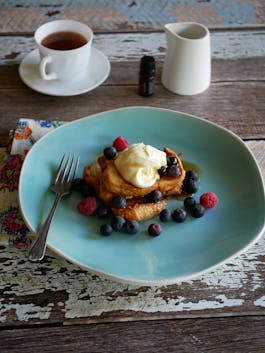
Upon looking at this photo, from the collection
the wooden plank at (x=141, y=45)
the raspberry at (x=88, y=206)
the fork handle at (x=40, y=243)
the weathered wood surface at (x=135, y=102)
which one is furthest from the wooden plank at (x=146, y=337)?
the wooden plank at (x=141, y=45)

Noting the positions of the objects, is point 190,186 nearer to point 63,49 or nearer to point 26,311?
point 26,311

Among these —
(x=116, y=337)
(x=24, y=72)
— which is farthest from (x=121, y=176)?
(x=24, y=72)

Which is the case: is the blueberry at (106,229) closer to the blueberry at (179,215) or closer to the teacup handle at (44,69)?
the blueberry at (179,215)

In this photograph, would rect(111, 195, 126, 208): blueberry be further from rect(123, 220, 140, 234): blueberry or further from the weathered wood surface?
the weathered wood surface

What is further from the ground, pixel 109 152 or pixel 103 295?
pixel 109 152

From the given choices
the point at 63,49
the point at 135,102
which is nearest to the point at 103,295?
the point at 135,102

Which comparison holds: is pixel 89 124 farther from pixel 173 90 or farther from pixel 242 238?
pixel 242 238

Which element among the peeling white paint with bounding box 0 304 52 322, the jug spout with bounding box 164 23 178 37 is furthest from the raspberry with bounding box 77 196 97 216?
the jug spout with bounding box 164 23 178 37
